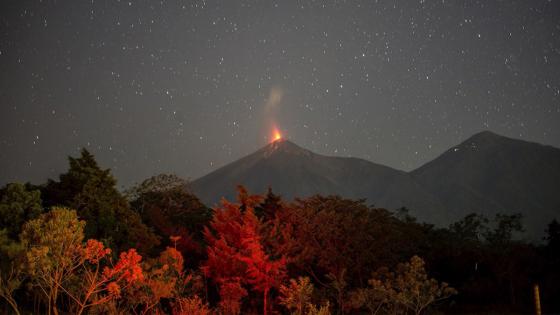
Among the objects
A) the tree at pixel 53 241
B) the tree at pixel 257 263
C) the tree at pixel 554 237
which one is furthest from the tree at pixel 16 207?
the tree at pixel 554 237

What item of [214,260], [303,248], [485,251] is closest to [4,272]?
[214,260]

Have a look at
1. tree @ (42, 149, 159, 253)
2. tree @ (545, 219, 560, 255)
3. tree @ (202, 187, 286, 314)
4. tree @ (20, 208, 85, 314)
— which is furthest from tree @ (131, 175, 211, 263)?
tree @ (545, 219, 560, 255)

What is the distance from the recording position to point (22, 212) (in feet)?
97.5

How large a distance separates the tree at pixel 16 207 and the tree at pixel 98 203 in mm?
3100

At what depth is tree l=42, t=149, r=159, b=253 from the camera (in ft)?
110

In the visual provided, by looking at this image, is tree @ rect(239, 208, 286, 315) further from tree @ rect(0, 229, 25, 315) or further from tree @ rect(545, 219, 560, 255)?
tree @ rect(545, 219, 560, 255)

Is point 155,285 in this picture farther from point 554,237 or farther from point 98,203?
point 554,237

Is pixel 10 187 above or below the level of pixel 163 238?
above

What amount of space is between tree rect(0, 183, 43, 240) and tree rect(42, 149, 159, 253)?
10.2 feet

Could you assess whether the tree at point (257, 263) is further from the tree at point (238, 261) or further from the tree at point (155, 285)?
the tree at point (155, 285)

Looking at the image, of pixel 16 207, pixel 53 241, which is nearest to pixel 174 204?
pixel 16 207

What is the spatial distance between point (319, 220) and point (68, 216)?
1810 centimetres

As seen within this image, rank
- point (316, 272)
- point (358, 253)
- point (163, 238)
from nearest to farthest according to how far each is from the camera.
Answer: point (358, 253), point (316, 272), point (163, 238)

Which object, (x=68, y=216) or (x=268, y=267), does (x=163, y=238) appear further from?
(x=68, y=216)
